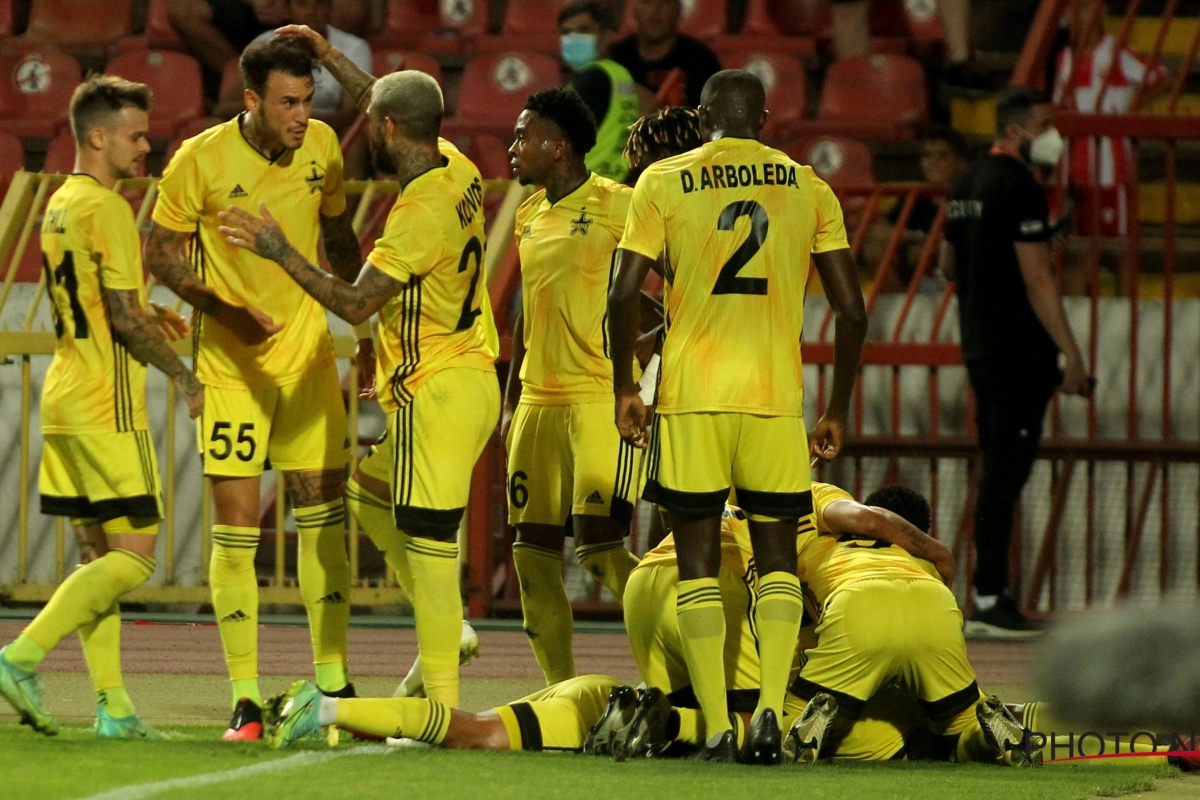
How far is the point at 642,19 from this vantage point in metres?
11.9

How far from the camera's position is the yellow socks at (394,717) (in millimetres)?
5293

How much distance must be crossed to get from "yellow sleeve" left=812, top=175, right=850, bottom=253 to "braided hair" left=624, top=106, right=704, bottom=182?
3.19 feet

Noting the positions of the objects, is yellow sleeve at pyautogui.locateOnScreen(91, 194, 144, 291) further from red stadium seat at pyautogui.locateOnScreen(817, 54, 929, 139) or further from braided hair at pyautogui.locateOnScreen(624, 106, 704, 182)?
red stadium seat at pyautogui.locateOnScreen(817, 54, 929, 139)

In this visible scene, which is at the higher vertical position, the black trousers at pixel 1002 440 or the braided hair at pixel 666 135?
the braided hair at pixel 666 135

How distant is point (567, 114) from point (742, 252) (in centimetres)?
109

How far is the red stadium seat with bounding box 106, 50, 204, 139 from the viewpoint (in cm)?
1399

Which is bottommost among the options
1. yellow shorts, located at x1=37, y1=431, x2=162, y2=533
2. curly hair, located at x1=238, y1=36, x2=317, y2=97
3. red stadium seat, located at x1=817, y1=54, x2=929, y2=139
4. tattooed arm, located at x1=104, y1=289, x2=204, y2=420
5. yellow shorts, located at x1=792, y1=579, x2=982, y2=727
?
yellow shorts, located at x1=792, y1=579, x2=982, y2=727

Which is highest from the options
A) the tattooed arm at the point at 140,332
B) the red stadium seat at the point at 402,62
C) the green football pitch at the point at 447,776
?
the red stadium seat at the point at 402,62

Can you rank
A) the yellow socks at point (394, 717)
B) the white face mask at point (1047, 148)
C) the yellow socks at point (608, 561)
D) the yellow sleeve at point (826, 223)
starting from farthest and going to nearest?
the white face mask at point (1047, 148) < the yellow socks at point (608, 561) < the yellow sleeve at point (826, 223) < the yellow socks at point (394, 717)

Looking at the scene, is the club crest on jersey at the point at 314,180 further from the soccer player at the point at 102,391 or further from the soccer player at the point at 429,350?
the soccer player at the point at 102,391

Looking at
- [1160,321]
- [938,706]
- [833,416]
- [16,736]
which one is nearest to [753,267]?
[833,416]

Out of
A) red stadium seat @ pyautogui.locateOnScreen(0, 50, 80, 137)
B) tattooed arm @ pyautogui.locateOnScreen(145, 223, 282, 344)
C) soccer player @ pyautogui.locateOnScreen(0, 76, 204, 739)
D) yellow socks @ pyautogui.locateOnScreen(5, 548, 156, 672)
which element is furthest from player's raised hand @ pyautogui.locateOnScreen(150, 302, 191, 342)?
red stadium seat @ pyautogui.locateOnScreen(0, 50, 80, 137)

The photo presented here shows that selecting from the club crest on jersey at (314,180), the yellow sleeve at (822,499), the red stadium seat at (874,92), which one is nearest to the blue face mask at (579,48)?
the red stadium seat at (874,92)

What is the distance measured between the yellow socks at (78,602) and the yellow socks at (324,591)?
0.60 meters
